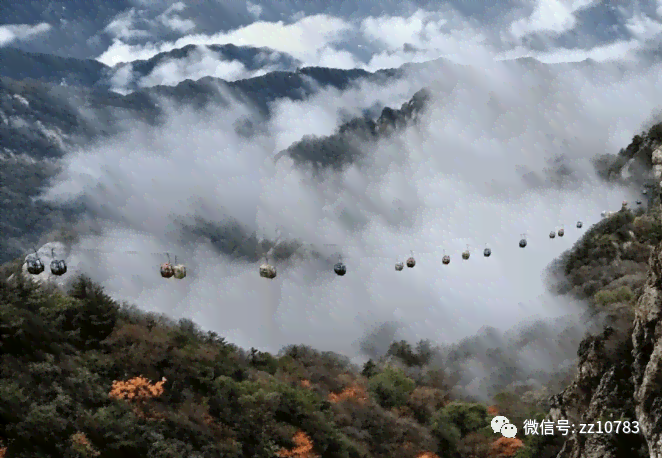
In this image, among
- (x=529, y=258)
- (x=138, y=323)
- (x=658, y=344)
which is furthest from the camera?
(x=529, y=258)

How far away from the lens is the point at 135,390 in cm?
2627

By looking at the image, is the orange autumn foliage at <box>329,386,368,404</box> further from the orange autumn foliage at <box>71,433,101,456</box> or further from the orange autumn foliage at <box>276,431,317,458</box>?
the orange autumn foliage at <box>71,433,101,456</box>

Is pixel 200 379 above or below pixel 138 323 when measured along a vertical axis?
below

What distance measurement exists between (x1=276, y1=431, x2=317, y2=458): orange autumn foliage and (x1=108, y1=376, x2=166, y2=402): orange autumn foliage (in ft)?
23.2

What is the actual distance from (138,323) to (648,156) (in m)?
94.4

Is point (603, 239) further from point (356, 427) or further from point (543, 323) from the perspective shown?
point (356, 427)

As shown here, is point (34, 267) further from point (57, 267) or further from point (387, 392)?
point (387, 392)

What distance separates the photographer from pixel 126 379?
27094 mm

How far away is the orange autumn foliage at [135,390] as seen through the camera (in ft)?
83.7

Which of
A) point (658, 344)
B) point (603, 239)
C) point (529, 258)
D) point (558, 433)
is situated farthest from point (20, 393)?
point (529, 258)

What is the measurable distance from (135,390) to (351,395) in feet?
60.9

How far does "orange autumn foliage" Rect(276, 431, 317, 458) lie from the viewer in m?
27.8

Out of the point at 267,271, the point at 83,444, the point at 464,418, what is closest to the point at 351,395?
the point at 464,418

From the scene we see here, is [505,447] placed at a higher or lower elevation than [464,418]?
lower
